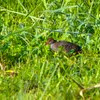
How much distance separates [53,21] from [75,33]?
50 centimetres

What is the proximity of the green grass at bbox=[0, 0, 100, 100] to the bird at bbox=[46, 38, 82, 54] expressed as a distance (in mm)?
75

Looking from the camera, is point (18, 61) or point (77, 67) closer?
point (77, 67)

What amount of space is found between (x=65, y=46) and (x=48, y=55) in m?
0.19

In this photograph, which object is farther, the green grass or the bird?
the bird

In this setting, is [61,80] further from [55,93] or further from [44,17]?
[44,17]

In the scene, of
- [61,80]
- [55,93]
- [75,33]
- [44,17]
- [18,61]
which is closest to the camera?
[55,93]

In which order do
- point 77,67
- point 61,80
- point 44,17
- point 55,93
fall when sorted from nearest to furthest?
point 55,93 → point 61,80 → point 77,67 → point 44,17

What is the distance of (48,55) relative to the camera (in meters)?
5.16

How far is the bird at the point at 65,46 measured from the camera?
16.9ft

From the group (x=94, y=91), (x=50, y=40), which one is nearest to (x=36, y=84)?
(x=94, y=91)

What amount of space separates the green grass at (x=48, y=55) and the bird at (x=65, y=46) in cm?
8

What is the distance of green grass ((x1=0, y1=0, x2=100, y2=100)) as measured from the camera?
4.00m

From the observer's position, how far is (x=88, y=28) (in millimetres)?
5652

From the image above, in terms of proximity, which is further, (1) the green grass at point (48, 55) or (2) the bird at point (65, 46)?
(2) the bird at point (65, 46)
